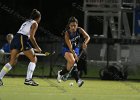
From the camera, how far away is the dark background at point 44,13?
43.9 meters

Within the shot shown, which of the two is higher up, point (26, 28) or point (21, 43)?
point (26, 28)

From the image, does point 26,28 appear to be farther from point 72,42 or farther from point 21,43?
point 72,42

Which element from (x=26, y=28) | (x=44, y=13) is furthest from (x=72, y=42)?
(x=44, y=13)

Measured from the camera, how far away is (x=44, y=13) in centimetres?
4647

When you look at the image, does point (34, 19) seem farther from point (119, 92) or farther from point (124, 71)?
point (124, 71)

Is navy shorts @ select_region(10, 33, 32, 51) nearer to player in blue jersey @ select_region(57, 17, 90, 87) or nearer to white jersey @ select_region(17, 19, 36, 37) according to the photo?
white jersey @ select_region(17, 19, 36, 37)

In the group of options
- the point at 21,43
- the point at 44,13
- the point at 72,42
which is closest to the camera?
the point at 21,43

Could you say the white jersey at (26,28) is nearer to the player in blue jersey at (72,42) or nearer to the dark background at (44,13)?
the player in blue jersey at (72,42)

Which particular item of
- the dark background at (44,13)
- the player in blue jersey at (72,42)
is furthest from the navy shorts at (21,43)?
the dark background at (44,13)

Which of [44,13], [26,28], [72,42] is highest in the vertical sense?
[26,28]

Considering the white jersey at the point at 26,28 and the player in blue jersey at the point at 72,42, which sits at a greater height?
the white jersey at the point at 26,28

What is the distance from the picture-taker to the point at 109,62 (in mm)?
21344

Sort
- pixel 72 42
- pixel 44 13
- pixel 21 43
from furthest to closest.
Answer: pixel 44 13, pixel 72 42, pixel 21 43

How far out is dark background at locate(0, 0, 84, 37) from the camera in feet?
144
